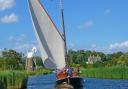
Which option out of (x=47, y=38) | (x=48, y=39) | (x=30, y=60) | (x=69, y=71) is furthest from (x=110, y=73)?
(x=30, y=60)

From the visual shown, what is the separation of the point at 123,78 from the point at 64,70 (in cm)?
3655

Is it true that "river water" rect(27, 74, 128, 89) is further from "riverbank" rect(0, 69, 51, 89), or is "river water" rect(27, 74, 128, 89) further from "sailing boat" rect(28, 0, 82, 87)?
"sailing boat" rect(28, 0, 82, 87)

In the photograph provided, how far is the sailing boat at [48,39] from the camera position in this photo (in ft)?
158

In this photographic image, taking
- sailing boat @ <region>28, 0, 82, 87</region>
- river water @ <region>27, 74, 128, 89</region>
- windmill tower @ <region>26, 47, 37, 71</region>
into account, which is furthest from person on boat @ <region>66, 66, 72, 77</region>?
windmill tower @ <region>26, 47, 37, 71</region>

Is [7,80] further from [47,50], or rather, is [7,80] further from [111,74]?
[111,74]

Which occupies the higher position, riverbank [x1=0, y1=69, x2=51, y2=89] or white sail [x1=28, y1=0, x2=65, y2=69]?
white sail [x1=28, y1=0, x2=65, y2=69]

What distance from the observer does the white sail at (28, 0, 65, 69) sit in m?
48.1

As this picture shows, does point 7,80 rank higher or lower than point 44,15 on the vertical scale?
lower

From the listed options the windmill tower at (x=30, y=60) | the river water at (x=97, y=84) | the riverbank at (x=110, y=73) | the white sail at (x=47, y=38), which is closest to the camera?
the white sail at (x=47, y=38)

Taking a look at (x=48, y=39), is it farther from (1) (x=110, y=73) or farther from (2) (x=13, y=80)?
(1) (x=110, y=73)

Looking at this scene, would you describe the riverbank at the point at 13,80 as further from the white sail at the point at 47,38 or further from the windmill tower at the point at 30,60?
the windmill tower at the point at 30,60

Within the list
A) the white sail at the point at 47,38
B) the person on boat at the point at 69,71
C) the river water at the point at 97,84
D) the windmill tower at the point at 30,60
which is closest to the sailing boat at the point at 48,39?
the white sail at the point at 47,38

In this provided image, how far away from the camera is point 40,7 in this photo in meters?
48.7

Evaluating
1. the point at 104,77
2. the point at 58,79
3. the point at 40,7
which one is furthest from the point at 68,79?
the point at 104,77
